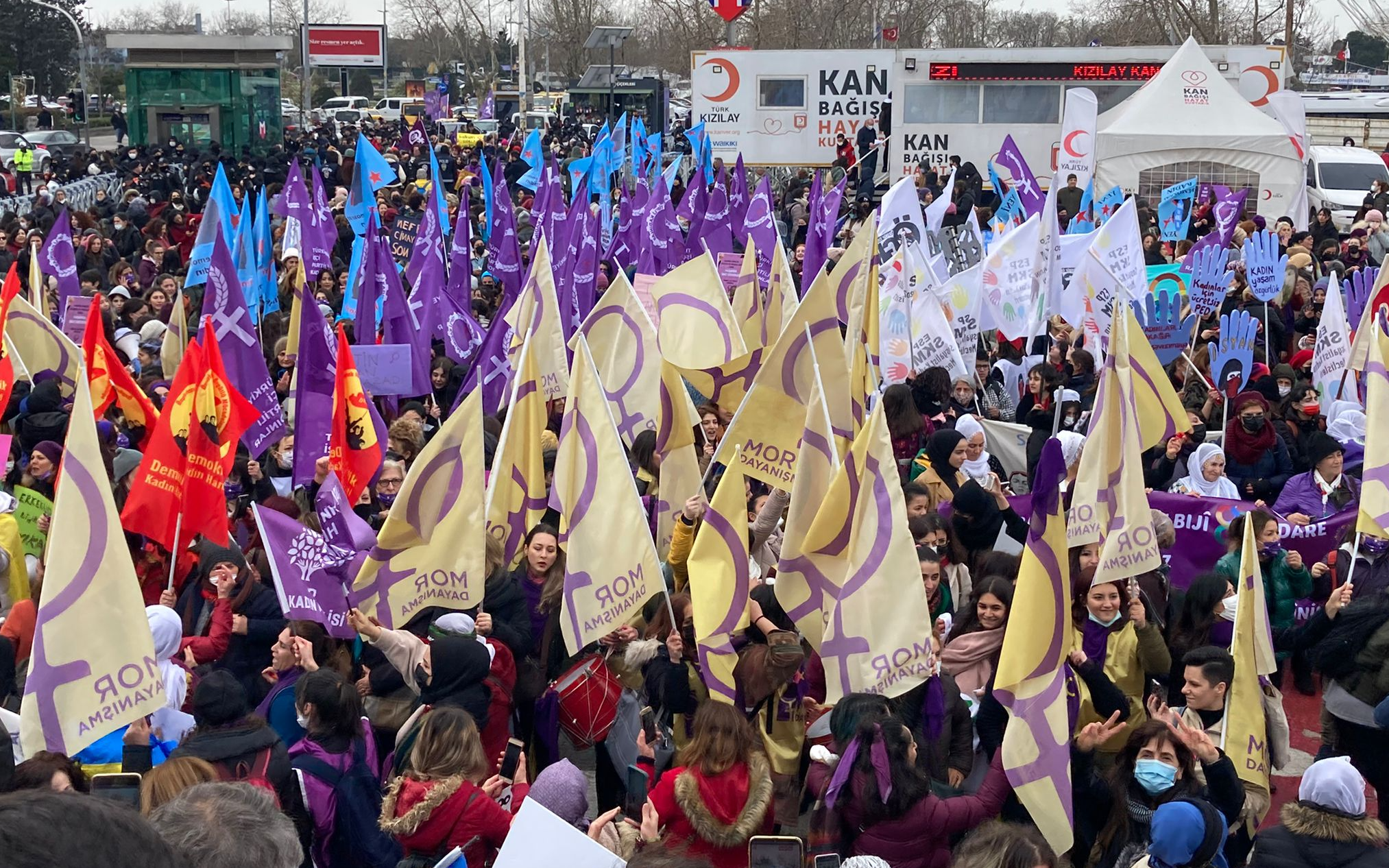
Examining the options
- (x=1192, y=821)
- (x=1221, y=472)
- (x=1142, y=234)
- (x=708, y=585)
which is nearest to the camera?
(x=1192, y=821)

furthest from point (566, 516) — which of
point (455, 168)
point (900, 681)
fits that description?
point (455, 168)

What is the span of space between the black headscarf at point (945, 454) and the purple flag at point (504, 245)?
5488mm

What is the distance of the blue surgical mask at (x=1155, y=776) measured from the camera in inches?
180

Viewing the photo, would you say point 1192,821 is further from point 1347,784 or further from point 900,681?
point 900,681

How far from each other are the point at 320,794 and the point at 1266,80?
2452cm

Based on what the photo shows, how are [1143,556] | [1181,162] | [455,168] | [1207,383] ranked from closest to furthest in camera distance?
[1143,556], [1207,383], [1181,162], [455,168]

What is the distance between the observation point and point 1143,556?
6.09 metres

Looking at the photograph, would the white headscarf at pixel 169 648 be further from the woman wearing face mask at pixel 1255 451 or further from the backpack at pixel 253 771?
the woman wearing face mask at pixel 1255 451

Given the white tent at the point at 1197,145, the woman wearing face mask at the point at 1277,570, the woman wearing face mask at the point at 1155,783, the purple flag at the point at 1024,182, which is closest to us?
the woman wearing face mask at the point at 1155,783

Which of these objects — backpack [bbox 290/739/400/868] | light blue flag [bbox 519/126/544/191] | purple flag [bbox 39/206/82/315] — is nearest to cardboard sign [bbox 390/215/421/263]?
purple flag [bbox 39/206/82/315]

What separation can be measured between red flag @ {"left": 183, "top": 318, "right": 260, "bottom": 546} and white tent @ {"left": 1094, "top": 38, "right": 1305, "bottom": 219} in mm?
17489

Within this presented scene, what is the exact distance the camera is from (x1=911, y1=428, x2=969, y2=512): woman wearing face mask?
7699mm

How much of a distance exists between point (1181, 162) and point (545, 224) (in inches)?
466

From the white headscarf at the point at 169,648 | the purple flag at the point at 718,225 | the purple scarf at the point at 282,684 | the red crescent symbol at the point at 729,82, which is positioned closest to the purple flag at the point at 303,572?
the purple scarf at the point at 282,684
